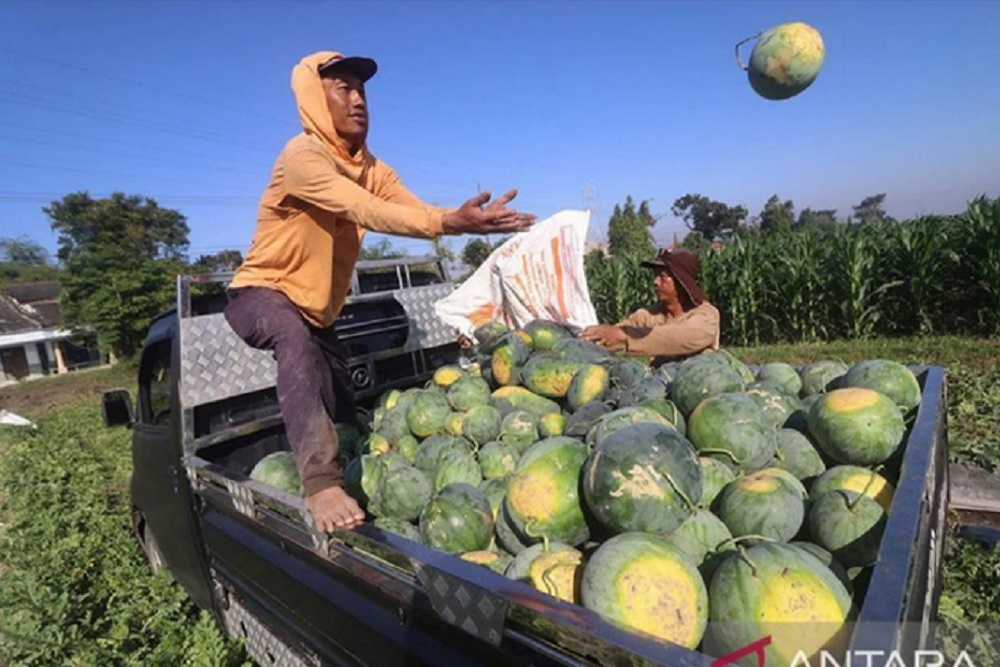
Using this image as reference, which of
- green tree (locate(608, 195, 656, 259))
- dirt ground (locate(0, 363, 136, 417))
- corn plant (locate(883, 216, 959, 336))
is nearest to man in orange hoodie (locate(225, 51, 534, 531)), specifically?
corn plant (locate(883, 216, 959, 336))

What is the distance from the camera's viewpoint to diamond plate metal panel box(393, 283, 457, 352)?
4.23 meters

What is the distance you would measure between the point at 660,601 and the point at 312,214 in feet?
7.80

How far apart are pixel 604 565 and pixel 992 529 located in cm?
330

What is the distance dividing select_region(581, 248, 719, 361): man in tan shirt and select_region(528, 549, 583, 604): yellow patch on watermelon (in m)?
2.25

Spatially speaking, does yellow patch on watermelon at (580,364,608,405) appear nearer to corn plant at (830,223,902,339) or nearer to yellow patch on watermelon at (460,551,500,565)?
yellow patch on watermelon at (460,551,500,565)

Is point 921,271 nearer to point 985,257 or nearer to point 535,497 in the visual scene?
point 985,257

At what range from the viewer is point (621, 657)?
42.1 inches

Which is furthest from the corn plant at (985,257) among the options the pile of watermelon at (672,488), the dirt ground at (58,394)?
the dirt ground at (58,394)

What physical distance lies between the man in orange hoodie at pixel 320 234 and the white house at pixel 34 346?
43.8 metres

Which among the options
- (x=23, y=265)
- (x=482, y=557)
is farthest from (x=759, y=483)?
(x=23, y=265)

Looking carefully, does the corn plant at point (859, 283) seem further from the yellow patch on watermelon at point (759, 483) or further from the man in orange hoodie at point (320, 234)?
the yellow patch on watermelon at point (759, 483)

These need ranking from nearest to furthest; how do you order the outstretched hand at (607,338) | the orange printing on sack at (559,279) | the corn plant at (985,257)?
the outstretched hand at (607,338)
the orange printing on sack at (559,279)
the corn plant at (985,257)

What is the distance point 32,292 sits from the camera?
55219 mm

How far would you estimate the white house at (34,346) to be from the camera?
4159 cm
